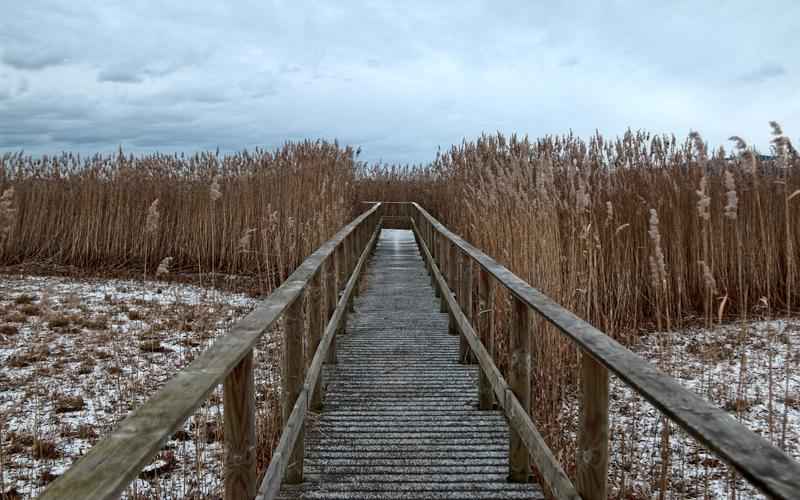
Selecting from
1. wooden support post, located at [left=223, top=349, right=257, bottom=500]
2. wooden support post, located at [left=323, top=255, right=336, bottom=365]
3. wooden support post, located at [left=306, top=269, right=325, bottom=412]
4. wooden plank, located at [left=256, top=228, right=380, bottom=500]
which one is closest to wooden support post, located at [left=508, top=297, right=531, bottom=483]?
wooden plank, located at [left=256, top=228, right=380, bottom=500]

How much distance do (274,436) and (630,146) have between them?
17.3ft

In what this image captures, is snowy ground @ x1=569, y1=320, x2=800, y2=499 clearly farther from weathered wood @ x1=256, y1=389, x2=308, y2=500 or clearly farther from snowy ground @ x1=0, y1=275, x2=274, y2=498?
snowy ground @ x1=0, y1=275, x2=274, y2=498

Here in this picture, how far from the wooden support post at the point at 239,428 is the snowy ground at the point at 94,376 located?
620 mm

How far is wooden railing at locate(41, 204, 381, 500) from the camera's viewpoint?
846 mm

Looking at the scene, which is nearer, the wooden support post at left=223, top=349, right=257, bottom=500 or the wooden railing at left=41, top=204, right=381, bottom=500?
the wooden railing at left=41, top=204, right=381, bottom=500

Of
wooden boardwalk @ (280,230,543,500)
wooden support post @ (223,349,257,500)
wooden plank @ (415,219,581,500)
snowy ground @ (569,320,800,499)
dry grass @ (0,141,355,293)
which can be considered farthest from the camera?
dry grass @ (0,141,355,293)

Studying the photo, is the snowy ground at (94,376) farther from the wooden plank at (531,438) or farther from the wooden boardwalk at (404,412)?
the wooden plank at (531,438)

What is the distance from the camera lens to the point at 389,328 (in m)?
5.84

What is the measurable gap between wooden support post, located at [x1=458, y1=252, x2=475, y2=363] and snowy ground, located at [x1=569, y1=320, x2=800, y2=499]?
836 millimetres

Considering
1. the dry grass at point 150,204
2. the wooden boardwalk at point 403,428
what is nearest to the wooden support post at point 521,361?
the wooden boardwalk at point 403,428

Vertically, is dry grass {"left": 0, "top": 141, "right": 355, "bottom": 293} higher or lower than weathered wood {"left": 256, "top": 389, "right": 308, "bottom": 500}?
higher

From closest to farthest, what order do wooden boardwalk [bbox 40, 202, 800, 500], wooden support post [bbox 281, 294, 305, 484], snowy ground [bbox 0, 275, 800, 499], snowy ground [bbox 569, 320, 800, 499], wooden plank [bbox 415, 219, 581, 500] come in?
wooden boardwalk [bbox 40, 202, 800, 500] < wooden plank [bbox 415, 219, 581, 500] < wooden support post [bbox 281, 294, 305, 484] < snowy ground [bbox 569, 320, 800, 499] < snowy ground [bbox 0, 275, 800, 499]

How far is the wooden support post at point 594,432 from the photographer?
1637mm

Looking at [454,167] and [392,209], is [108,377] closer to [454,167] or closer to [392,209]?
[454,167]
